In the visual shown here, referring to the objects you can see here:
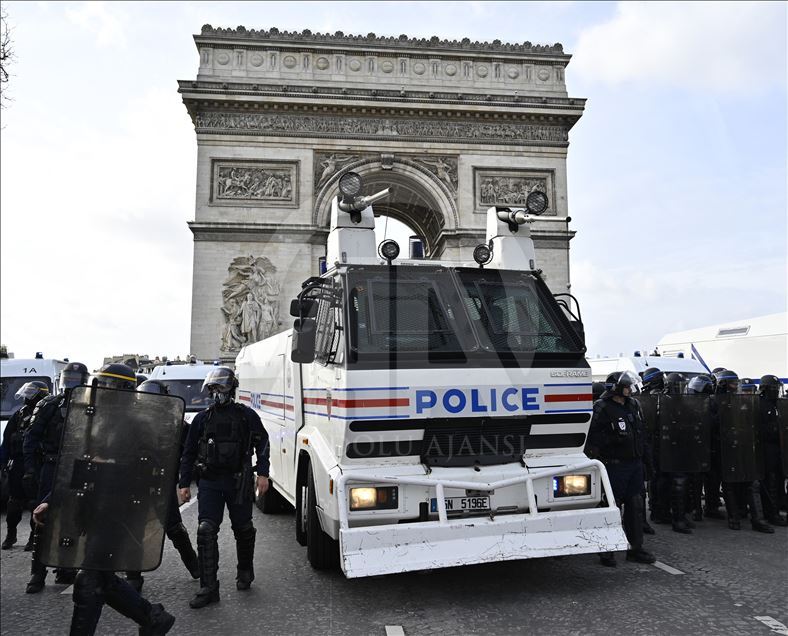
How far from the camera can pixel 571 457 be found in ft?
17.0

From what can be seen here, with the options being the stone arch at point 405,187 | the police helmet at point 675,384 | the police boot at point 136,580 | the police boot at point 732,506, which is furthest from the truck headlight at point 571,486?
the stone arch at point 405,187

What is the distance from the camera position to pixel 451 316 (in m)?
5.17

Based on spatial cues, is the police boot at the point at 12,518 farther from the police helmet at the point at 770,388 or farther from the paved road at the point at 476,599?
the police helmet at the point at 770,388

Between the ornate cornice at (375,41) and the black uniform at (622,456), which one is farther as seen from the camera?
the ornate cornice at (375,41)

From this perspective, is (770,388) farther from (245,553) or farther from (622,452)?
(245,553)

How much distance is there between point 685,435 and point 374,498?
4791 millimetres

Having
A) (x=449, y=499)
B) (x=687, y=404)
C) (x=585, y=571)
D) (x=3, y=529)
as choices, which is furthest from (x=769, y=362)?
(x=3, y=529)

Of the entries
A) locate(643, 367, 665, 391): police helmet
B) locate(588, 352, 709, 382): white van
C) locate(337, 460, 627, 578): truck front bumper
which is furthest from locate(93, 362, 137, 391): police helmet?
locate(588, 352, 709, 382): white van

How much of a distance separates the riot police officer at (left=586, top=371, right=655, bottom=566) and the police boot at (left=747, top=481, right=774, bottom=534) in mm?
2366

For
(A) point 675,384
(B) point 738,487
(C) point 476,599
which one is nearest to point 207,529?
(C) point 476,599

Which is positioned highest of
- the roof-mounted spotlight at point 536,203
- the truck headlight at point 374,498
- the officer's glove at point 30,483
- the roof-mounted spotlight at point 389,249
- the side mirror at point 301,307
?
the roof-mounted spotlight at point 536,203

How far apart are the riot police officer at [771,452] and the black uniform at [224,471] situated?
20.7 feet

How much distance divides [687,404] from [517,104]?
66.7 ft

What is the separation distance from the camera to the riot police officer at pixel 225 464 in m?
5.12
